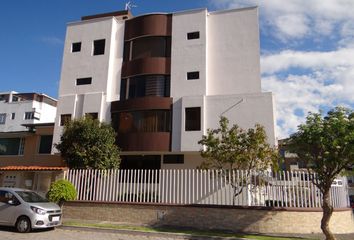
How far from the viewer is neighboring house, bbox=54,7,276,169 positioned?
22391mm

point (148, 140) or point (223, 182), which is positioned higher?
point (148, 140)

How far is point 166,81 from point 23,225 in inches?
570

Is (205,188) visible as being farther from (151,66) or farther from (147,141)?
(151,66)

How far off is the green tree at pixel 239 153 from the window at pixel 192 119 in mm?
5679

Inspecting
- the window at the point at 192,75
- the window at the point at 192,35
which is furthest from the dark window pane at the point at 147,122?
the window at the point at 192,35

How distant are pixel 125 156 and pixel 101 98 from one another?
→ 4.49m

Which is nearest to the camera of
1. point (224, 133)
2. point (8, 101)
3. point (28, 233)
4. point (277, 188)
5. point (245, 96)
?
point (28, 233)

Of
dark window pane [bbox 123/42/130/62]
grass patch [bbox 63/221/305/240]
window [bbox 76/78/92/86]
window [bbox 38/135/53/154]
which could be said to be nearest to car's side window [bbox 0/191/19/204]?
grass patch [bbox 63/221/305/240]

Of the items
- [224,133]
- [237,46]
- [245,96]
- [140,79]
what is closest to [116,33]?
[140,79]

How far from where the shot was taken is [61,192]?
53.6ft

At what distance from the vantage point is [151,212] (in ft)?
50.2

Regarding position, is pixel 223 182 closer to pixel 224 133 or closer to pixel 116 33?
pixel 224 133

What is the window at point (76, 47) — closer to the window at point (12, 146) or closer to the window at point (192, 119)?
the window at point (12, 146)

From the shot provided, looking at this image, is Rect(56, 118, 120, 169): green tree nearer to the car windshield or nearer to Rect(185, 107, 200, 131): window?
the car windshield
